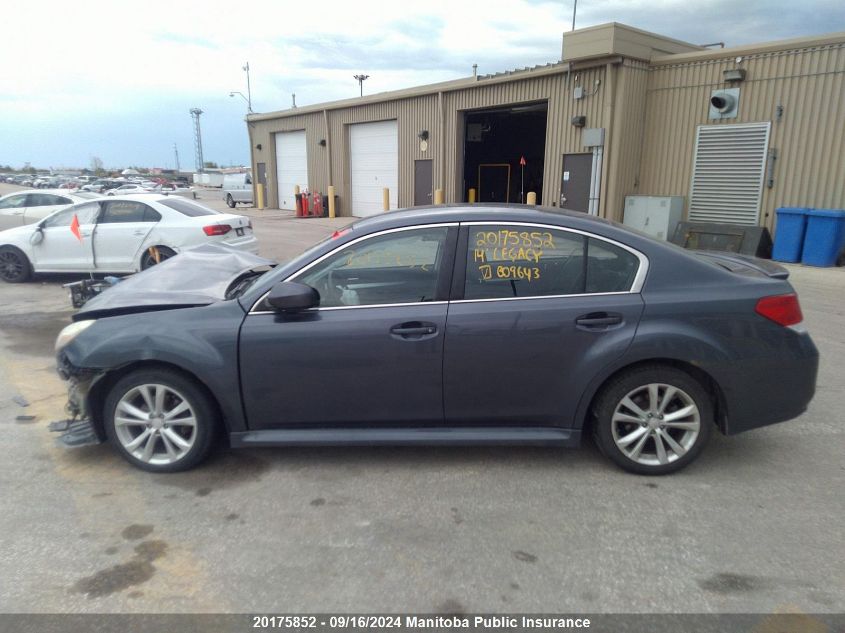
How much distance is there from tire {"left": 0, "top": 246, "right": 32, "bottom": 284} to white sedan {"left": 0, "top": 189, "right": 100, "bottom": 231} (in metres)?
3.82

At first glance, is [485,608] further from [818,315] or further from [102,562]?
[818,315]

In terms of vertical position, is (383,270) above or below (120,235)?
above

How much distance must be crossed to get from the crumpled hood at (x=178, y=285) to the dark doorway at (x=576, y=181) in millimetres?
12431

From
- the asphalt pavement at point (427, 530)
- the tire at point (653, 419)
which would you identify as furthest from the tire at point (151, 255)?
the tire at point (653, 419)

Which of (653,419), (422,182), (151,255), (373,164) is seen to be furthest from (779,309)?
(373,164)

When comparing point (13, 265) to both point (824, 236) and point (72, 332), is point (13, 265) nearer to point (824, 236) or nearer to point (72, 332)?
point (72, 332)

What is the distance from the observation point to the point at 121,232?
9.92 m

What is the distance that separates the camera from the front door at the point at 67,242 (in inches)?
395

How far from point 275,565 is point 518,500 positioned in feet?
4.54

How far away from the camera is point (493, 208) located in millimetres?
3926

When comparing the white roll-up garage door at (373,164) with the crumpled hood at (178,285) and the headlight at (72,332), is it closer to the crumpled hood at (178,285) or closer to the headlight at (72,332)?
the crumpled hood at (178,285)

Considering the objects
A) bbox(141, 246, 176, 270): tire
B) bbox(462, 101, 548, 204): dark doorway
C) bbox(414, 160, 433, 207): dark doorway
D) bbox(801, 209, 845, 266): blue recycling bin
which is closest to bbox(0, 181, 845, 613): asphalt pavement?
bbox(141, 246, 176, 270): tire

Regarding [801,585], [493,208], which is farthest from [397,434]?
[801,585]

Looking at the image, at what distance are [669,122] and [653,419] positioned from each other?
13.0 m
